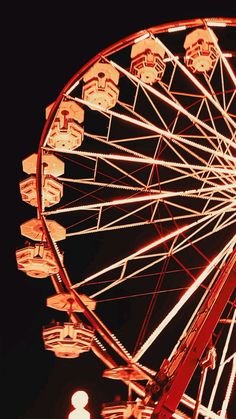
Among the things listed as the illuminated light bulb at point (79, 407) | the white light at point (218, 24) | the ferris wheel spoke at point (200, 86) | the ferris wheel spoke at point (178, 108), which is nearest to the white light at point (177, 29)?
the ferris wheel spoke at point (200, 86)

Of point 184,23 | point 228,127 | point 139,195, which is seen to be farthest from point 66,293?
point 184,23

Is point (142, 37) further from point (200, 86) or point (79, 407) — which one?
point (79, 407)

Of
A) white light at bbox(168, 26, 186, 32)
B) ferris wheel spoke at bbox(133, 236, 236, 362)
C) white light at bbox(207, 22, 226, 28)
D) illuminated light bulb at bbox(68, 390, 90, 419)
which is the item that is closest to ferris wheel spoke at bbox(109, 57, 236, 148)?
white light at bbox(168, 26, 186, 32)

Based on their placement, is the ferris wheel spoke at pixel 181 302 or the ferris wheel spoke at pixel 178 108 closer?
the ferris wheel spoke at pixel 181 302

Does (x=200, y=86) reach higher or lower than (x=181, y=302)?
higher

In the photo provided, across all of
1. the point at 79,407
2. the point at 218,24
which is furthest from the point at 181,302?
the point at 218,24

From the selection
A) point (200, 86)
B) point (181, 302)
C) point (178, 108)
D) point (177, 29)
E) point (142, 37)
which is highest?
point (177, 29)

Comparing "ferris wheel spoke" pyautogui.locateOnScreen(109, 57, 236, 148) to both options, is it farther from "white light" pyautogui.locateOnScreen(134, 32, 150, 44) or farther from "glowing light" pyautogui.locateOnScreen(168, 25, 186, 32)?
"glowing light" pyautogui.locateOnScreen(168, 25, 186, 32)

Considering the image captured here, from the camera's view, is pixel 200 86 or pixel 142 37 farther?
pixel 142 37

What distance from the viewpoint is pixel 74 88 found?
9.98 m

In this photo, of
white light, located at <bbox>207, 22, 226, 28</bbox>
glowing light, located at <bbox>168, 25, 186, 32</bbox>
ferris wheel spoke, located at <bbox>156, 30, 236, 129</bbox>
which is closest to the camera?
ferris wheel spoke, located at <bbox>156, 30, 236, 129</bbox>

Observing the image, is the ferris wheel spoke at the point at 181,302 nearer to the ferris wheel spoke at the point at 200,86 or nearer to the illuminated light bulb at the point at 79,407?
the ferris wheel spoke at the point at 200,86

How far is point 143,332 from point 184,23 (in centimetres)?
415

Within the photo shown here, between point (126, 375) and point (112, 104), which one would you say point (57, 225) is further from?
point (126, 375)
